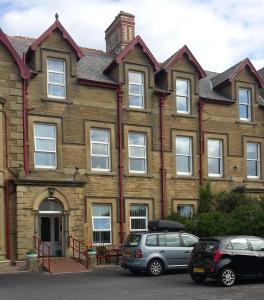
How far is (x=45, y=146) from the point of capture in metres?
26.6

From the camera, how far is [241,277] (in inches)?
674

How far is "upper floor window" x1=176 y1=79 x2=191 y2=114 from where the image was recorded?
30.6 m

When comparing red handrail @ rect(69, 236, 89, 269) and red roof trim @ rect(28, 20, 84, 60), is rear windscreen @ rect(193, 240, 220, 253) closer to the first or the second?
red handrail @ rect(69, 236, 89, 269)

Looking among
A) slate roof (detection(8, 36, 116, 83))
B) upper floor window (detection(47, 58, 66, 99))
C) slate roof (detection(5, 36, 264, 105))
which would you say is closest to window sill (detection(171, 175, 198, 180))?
slate roof (detection(5, 36, 264, 105))

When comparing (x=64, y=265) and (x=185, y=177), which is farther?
(x=185, y=177)

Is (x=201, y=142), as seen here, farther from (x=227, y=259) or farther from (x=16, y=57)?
(x=227, y=259)

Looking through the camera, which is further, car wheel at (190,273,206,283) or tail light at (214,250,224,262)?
car wheel at (190,273,206,283)

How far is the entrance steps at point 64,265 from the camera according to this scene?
22.8 metres

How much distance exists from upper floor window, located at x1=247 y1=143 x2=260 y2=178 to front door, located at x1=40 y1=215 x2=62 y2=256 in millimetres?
→ 12038

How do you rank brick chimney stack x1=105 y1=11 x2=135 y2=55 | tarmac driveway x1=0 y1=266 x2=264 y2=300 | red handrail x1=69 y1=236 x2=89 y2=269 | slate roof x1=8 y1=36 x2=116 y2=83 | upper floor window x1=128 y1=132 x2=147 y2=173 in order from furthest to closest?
brick chimney stack x1=105 y1=11 x2=135 y2=55 → upper floor window x1=128 y1=132 x2=147 y2=173 → slate roof x1=8 y1=36 x2=116 y2=83 → red handrail x1=69 y1=236 x2=89 y2=269 → tarmac driveway x1=0 y1=266 x2=264 y2=300

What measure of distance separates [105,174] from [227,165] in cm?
766

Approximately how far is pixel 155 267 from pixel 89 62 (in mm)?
13878

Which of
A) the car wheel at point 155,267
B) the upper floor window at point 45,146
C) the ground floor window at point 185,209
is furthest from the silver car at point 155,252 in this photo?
the ground floor window at point 185,209

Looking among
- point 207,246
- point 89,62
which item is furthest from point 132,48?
point 207,246
